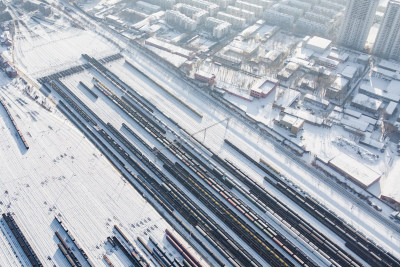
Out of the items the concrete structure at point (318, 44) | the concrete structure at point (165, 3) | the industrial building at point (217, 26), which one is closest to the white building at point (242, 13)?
the industrial building at point (217, 26)

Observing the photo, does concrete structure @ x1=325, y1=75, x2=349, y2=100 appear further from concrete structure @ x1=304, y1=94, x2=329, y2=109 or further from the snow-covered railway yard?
the snow-covered railway yard

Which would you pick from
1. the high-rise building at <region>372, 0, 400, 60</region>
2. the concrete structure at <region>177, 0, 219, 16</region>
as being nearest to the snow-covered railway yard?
the concrete structure at <region>177, 0, 219, 16</region>

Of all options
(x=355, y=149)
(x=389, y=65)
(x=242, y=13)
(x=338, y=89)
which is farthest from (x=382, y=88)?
(x=242, y=13)

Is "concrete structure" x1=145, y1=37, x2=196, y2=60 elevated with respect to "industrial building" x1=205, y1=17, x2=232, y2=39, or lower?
lower

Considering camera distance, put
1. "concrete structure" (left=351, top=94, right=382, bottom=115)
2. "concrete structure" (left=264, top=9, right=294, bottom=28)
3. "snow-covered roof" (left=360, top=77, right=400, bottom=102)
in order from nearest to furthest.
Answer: "concrete structure" (left=351, top=94, right=382, bottom=115)
"snow-covered roof" (left=360, top=77, right=400, bottom=102)
"concrete structure" (left=264, top=9, right=294, bottom=28)

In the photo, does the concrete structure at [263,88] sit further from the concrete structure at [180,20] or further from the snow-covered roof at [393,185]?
the concrete structure at [180,20]

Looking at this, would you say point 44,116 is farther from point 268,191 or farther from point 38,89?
point 268,191
